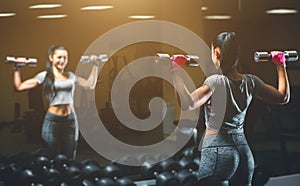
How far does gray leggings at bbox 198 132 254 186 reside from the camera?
2738mm

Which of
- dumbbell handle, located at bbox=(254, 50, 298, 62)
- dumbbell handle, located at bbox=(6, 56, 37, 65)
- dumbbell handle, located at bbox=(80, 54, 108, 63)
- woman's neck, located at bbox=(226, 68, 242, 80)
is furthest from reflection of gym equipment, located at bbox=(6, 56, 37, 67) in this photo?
dumbbell handle, located at bbox=(254, 50, 298, 62)

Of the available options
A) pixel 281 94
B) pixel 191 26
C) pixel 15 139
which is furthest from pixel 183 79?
pixel 15 139

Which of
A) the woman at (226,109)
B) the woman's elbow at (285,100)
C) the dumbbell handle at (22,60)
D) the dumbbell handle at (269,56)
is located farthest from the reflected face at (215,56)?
the dumbbell handle at (22,60)

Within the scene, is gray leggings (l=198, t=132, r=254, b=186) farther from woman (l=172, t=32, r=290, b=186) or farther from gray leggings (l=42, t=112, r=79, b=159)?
gray leggings (l=42, t=112, r=79, b=159)

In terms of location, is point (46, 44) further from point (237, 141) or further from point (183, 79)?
point (237, 141)

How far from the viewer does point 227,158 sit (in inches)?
109

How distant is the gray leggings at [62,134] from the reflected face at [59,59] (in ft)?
0.86

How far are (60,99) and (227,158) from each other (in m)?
1.08

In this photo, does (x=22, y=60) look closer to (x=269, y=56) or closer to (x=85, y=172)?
(x=85, y=172)

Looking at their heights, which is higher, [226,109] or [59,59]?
[59,59]

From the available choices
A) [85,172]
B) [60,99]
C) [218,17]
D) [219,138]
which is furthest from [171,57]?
[85,172]

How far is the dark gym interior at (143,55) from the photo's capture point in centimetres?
235

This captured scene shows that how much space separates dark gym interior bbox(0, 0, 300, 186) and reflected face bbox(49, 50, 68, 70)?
27mm

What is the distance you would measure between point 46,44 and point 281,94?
1.52 m
